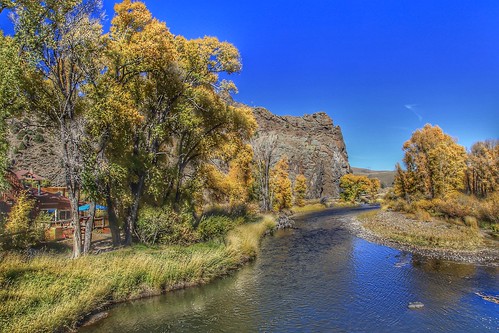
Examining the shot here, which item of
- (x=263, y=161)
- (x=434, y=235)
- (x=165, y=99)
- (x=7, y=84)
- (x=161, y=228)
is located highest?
(x=165, y=99)

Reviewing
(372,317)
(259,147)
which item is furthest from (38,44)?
(259,147)

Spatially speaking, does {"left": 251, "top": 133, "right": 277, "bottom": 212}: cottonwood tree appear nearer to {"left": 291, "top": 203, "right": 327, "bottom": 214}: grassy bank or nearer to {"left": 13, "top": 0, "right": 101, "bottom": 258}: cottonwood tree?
{"left": 291, "top": 203, "right": 327, "bottom": 214}: grassy bank

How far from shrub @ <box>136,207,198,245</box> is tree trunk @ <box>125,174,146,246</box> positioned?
39 centimetres

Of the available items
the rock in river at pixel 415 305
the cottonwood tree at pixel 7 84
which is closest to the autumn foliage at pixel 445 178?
the rock in river at pixel 415 305

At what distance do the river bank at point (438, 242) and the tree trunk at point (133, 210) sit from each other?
20.1m

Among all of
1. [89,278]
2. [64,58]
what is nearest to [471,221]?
[89,278]

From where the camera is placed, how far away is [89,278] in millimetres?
13445

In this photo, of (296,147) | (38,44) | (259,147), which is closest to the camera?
(38,44)

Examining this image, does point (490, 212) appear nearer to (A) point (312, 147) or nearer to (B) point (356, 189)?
(B) point (356, 189)

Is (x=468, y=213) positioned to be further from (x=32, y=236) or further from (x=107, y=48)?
(x=32, y=236)

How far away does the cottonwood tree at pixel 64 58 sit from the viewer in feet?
51.4

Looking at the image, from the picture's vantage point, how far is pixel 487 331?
1094cm

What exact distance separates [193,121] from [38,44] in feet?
33.3

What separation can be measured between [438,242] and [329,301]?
15.3m
